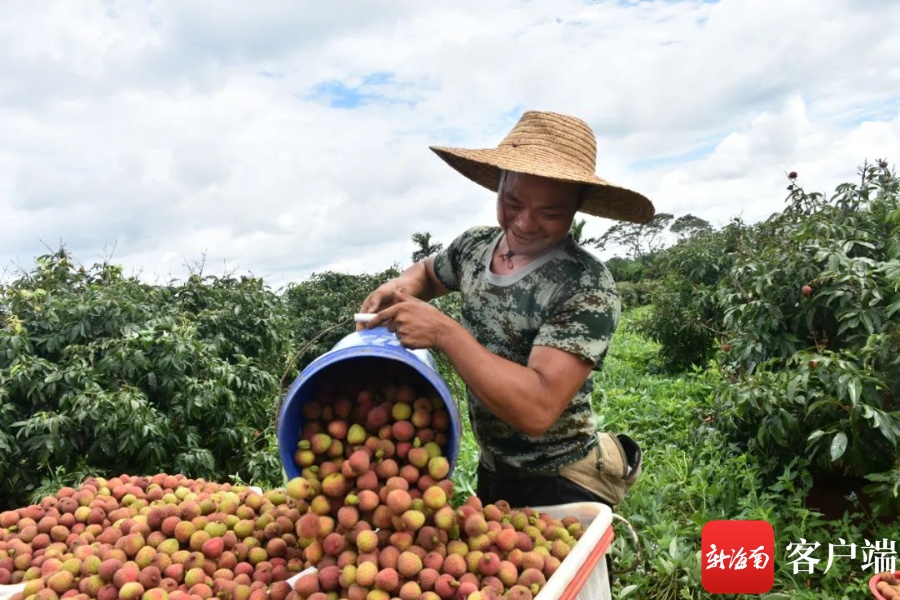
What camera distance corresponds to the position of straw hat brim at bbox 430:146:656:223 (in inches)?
65.2

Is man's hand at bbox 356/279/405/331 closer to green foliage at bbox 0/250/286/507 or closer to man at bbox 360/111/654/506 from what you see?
man at bbox 360/111/654/506

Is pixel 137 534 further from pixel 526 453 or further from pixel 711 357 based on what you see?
pixel 711 357

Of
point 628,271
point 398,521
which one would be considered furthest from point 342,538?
point 628,271

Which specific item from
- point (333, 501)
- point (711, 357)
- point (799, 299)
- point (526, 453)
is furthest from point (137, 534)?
point (711, 357)

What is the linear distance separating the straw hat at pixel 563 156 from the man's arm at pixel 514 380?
1.54ft

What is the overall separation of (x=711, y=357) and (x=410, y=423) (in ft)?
23.4

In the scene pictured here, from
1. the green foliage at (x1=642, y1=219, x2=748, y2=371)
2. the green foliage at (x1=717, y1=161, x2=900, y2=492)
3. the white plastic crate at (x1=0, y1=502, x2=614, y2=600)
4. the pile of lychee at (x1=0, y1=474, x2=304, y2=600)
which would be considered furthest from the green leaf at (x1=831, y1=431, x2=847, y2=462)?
the green foliage at (x1=642, y1=219, x2=748, y2=371)

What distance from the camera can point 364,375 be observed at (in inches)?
65.9

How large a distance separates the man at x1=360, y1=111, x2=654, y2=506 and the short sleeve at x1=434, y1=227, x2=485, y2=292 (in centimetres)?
4

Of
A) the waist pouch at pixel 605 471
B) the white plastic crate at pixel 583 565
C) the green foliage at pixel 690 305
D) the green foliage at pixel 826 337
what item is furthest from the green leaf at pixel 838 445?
the green foliage at pixel 690 305

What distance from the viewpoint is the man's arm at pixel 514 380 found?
4.74 ft

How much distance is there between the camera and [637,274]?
83.7 ft

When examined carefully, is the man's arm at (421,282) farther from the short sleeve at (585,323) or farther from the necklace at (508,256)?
the short sleeve at (585,323)

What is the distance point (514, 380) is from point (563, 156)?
27.2 inches
